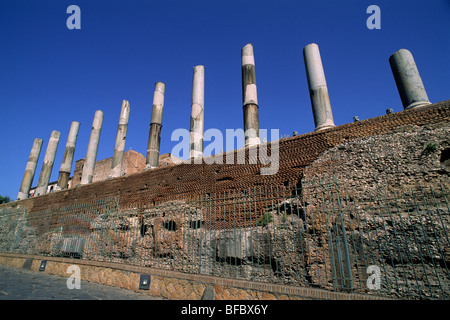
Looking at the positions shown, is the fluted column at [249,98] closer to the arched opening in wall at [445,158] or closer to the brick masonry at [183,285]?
the arched opening in wall at [445,158]

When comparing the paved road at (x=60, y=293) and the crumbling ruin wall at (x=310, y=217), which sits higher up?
the crumbling ruin wall at (x=310, y=217)

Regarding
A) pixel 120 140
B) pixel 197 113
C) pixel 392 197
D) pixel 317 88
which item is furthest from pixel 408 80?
pixel 120 140

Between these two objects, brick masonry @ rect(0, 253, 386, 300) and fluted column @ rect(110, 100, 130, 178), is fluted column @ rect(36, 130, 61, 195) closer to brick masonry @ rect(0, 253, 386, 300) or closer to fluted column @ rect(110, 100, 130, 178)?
fluted column @ rect(110, 100, 130, 178)

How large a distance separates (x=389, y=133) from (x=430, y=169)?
3.49ft

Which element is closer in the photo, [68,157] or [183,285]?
[183,285]

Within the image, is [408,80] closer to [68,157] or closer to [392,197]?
[392,197]

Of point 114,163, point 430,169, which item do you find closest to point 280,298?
point 430,169

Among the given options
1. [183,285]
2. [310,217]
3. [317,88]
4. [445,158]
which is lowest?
[183,285]

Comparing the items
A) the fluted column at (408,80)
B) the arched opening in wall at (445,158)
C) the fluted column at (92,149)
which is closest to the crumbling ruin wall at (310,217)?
the arched opening in wall at (445,158)

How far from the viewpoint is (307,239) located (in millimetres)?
3732

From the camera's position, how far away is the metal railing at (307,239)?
3.92m

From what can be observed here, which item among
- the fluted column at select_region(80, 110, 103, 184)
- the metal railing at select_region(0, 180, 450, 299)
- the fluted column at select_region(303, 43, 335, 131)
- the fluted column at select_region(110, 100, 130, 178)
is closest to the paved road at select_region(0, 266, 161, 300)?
the metal railing at select_region(0, 180, 450, 299)

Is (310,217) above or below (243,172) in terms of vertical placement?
below

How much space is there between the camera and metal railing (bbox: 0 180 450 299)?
392 cm
